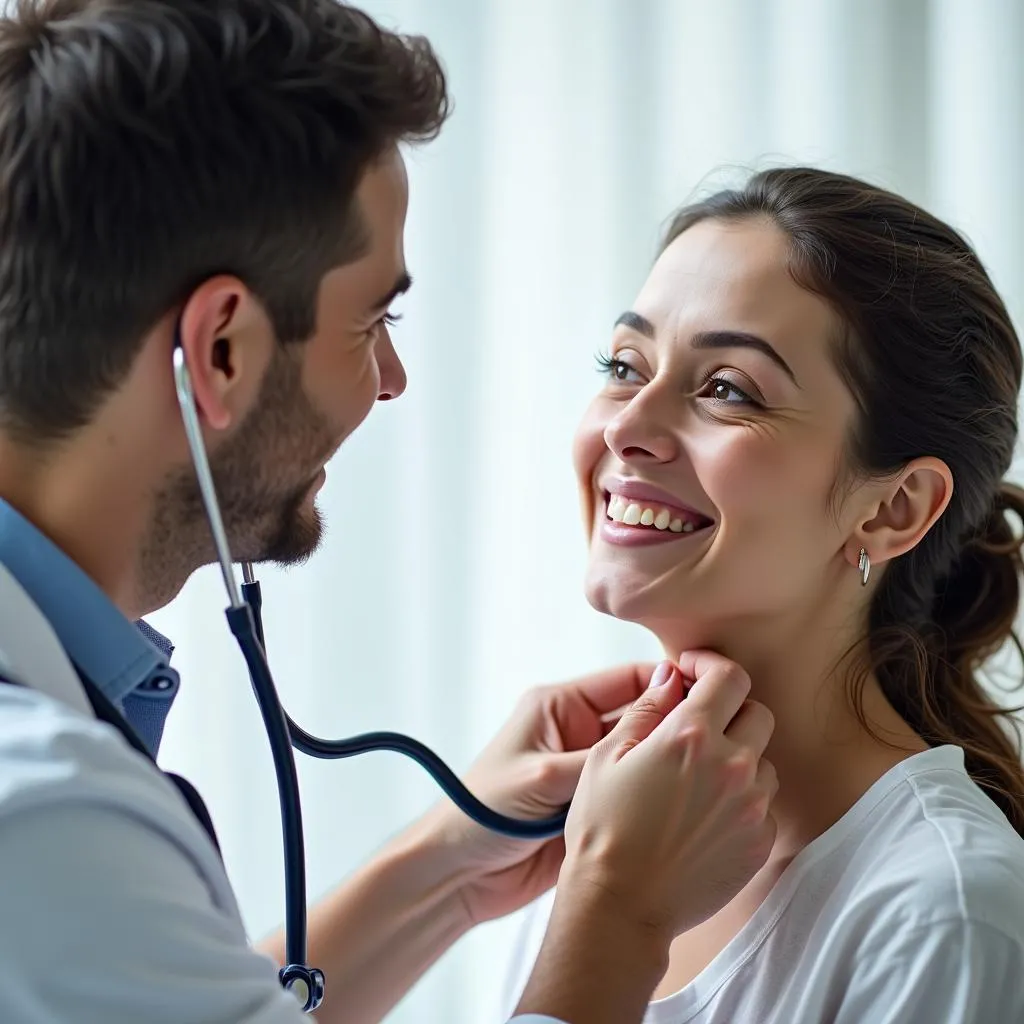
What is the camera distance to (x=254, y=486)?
4.33 feet

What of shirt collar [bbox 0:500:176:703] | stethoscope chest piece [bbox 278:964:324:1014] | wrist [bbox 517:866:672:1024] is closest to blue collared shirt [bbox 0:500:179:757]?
shirt collar [bbox 0:500:176:703]

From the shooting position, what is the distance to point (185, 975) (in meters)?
0.98

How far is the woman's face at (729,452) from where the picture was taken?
1.52 m

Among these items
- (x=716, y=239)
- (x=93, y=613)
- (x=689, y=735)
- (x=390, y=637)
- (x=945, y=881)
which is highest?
(x=716, y=239)

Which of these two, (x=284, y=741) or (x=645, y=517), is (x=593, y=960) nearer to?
(x=284, y=741)

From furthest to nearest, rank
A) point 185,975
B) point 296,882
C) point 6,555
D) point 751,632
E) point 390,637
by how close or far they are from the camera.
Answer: point 390,637 < point 751,632 < point 296,882 < point 6,555 < point 185,975

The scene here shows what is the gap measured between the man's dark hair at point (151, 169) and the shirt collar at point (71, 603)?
0.11 m

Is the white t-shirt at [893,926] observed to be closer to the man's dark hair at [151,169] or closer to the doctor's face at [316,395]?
the doctor's face at [316,395]

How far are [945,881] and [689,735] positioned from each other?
0.28 meters

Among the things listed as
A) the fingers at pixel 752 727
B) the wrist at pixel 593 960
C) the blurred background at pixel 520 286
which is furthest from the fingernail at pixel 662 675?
the blurred background at pixel 520 286

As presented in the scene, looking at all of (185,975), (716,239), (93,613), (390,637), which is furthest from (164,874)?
(390,637)

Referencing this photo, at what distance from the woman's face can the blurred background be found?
2.45ft

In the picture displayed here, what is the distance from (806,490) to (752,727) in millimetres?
271

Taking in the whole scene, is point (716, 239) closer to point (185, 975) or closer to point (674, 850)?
point (674, 850)
